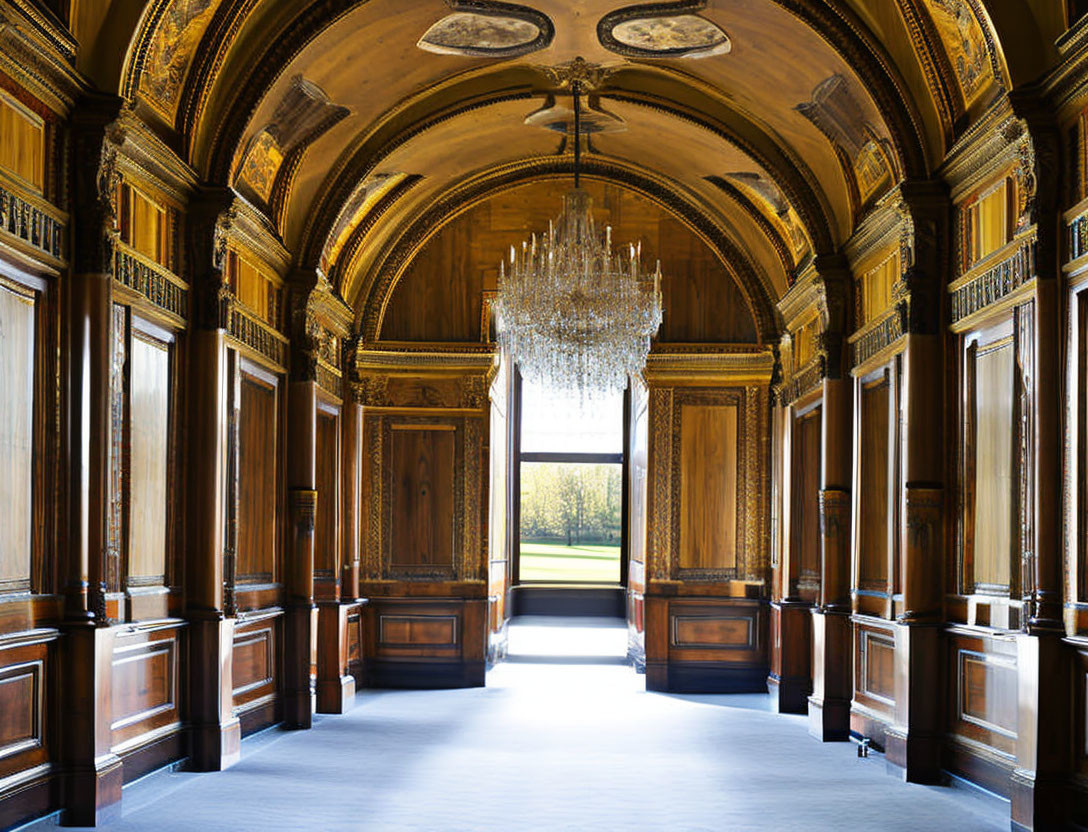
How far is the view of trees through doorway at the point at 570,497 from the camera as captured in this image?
22172 millimetres

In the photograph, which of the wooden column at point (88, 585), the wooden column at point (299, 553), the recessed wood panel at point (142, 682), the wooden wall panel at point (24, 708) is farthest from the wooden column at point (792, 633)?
the wooden wall panel at point (24, 708)

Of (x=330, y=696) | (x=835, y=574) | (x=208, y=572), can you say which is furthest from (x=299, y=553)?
(x=835, y=574)

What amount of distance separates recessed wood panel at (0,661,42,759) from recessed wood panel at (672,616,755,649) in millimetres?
8801

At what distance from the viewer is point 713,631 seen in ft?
48.4

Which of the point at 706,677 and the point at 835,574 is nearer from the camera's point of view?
the point at 835,574

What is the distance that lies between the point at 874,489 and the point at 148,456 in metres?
5.61

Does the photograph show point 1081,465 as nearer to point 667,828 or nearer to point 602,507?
point 667,828

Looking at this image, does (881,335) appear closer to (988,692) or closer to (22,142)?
(988,692)

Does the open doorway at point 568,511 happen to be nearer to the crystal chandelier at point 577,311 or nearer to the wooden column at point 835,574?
the crystal chandelier at point 577,311

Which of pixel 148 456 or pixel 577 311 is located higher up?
pixel 577 311

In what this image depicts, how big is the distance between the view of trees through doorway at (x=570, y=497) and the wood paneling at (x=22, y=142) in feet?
49.5

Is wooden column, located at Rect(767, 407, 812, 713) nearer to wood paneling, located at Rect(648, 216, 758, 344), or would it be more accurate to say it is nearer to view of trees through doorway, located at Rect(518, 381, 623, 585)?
wood paneling, located at Rect(648, 216, 758, 344)

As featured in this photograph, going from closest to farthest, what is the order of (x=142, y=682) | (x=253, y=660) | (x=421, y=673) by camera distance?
(x=142, y=682) < (x=253, y=660) < (x=421, y=673)

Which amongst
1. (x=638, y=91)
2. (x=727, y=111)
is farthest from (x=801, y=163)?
(x=638, y=91)
